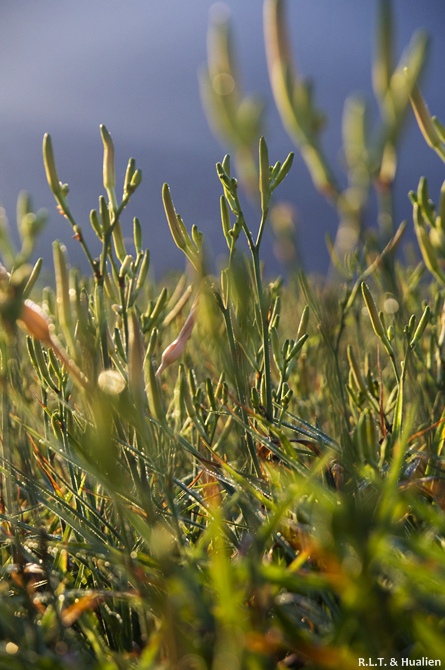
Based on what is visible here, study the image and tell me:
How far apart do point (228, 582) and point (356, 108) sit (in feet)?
0.68

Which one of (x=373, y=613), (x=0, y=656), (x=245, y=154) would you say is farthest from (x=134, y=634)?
(x=245, y=154)

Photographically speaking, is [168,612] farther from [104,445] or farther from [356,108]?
[356,108]

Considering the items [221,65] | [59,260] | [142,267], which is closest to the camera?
[221,65]

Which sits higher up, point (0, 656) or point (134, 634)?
point (0, 656)

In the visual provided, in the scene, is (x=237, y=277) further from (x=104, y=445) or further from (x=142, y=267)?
(x=142, y=267)

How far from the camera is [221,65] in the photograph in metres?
0.23

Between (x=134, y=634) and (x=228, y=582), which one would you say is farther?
(x=134, y=634)

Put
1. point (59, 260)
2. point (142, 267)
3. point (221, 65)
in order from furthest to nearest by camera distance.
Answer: point (142, 267) → point (59, 260) → point (221, 65)

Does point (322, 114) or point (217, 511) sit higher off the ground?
point (322, 114)

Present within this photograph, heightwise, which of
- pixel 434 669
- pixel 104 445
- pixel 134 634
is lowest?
pixel 134 634

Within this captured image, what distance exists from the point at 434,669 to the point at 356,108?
0.25 metres

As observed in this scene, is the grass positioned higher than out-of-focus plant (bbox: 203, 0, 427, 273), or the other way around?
out-of-focus plant (bbox: 203, 0, 427, 273)

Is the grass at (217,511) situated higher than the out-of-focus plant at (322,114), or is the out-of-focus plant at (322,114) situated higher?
the out-of-focus plant at (322,114)

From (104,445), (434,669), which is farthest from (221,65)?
(434,669)
